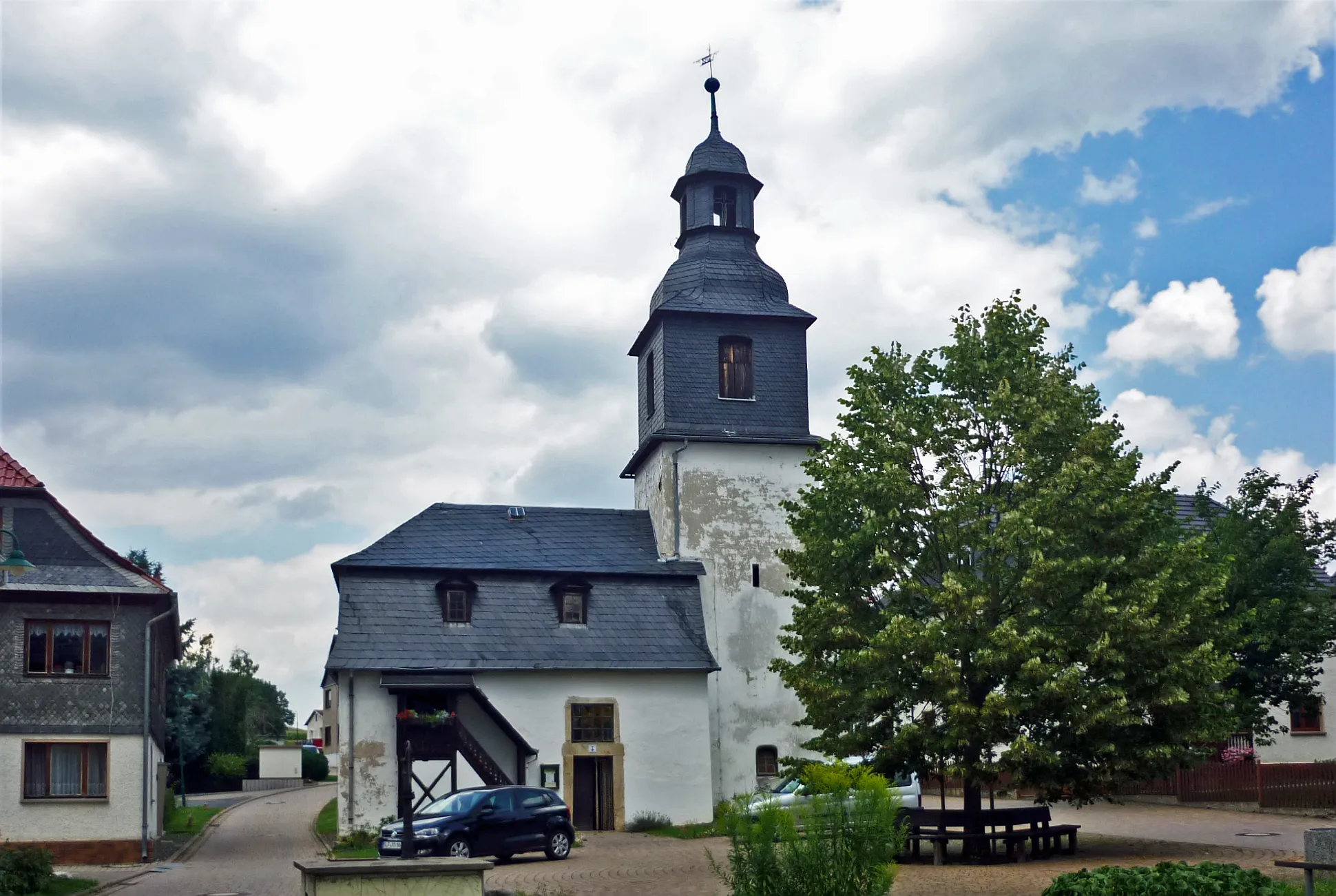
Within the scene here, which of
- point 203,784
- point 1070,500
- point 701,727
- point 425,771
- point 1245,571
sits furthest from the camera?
point 203,784

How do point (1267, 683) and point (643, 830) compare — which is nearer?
point (1267, 683)

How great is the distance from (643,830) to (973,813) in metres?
13.2

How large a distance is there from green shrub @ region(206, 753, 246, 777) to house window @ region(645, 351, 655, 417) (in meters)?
34.7

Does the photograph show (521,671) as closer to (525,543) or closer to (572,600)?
(572,600)

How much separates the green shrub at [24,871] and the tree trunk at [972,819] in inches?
587

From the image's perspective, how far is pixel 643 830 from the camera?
34.7m

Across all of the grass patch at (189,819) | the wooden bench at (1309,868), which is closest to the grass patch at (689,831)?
the grass patch at (189,819)

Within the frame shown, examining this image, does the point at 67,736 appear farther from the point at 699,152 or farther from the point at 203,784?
the point at 203,784

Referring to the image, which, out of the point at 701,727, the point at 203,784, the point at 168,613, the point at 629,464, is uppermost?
the point at 629,464

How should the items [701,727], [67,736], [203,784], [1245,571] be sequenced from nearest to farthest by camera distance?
[67,736] < [1245,571] < [701,727] < [203,784]

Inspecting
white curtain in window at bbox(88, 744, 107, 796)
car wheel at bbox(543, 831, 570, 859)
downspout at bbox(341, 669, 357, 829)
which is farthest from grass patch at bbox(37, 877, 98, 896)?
downspout at bbox(341, 669, 357, 829)

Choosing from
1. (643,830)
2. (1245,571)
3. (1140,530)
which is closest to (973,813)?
(1140,530)

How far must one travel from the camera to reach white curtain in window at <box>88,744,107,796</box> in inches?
1118

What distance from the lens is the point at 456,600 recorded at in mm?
35250
